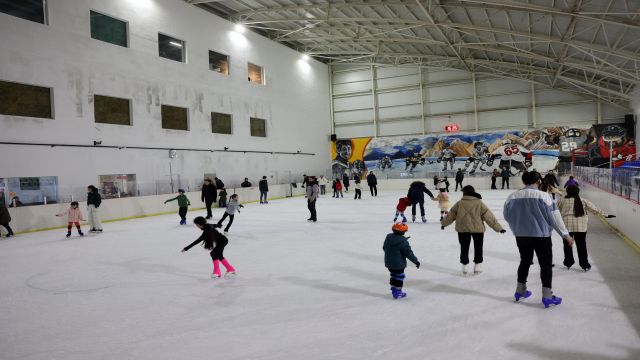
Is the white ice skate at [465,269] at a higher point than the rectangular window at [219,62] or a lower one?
lower

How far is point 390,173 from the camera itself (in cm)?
3434

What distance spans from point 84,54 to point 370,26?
14.1 meters

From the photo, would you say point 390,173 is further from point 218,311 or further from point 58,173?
point 218,311

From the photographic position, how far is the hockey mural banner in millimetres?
29188

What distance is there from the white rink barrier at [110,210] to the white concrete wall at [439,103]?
15.0 m

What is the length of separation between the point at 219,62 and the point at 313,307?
73.0ft

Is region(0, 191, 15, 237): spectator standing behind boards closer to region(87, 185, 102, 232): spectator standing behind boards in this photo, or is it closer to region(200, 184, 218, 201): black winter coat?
region(87, 185, 102, 232): spectator standing behind boards

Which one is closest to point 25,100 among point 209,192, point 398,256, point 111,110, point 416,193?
point 111,110

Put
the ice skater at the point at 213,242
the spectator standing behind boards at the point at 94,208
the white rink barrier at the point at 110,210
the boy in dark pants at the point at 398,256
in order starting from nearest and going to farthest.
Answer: the boy in dark pants at the point at 398,256 < the ice skater at the point at 213,242 < the spectator standing behind boards at the point at 94,208 < the white rink barrier at the point at 110,210

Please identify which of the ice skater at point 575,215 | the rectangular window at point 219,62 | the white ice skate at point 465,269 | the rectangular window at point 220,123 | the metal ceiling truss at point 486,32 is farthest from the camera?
the rectangular window at point 219,62

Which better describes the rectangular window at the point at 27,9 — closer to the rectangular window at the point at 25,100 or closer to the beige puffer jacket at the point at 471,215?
the rectangular window at the point at 25,100

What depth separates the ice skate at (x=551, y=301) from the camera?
4587 millimetres

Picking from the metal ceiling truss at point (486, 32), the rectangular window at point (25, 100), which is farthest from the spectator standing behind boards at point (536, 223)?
the rectangular window at point (25, 100)

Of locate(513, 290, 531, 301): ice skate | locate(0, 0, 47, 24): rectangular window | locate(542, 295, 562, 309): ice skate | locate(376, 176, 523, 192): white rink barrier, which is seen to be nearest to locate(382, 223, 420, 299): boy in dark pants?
locate(513, 290, 531, 301): ice skate
